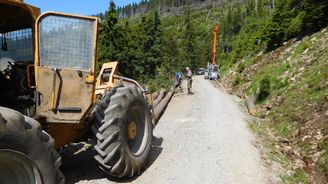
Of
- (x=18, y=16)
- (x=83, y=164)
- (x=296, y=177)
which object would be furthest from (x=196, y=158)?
(x=18, y=16)

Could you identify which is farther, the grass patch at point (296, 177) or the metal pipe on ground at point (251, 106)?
the metal pipe on ground at point (251, 106)

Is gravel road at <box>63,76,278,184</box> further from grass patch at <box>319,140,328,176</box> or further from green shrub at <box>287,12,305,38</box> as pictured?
green shrub at <box>287,12,305,38</box>

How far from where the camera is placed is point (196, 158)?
983cm

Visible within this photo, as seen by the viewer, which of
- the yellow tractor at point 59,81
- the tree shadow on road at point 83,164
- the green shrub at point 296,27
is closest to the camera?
the yellow tractor at point 59,81

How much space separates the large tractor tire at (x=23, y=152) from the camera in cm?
478

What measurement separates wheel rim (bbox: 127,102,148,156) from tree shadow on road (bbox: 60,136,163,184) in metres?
0.50

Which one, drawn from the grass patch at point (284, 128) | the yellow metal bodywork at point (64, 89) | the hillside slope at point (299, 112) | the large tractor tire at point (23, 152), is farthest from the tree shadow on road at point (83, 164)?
the grass patch at point (284, 128)

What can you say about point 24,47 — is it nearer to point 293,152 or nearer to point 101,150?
point 101,150

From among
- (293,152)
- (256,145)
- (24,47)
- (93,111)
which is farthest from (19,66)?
(293,152)

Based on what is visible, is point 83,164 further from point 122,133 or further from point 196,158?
point 196,158

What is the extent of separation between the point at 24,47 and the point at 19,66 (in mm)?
368

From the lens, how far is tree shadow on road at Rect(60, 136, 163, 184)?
26.2ft

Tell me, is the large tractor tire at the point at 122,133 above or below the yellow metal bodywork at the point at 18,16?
below

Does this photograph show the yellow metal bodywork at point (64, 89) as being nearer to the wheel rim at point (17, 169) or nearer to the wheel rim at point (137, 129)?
the wheel rim at point (137, 129)
